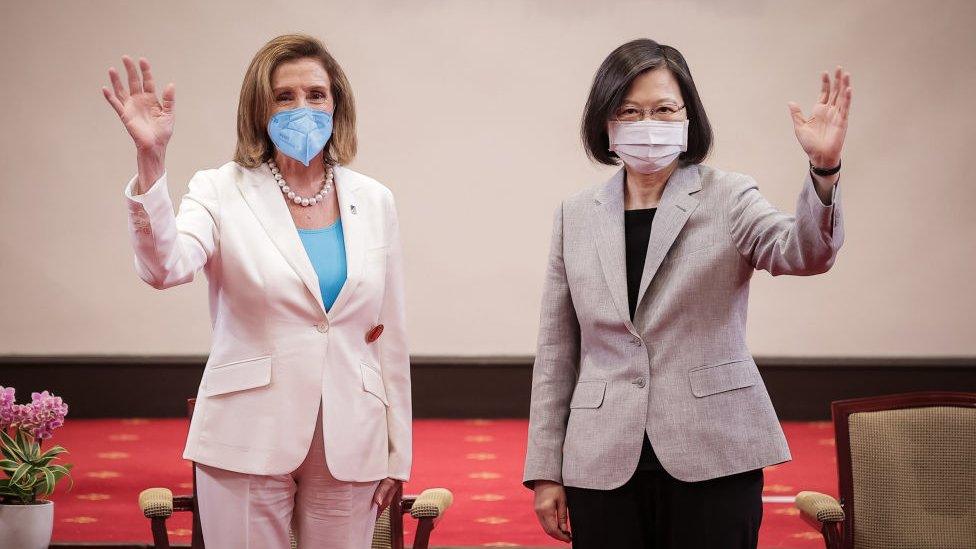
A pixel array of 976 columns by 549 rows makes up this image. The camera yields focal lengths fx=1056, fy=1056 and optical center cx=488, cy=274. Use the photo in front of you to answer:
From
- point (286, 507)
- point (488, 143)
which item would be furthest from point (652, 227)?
point (488, 143)

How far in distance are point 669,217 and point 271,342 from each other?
0.76 meters

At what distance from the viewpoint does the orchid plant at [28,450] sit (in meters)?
2.89

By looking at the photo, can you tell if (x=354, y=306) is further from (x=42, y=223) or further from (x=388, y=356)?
(x=42, y=223)

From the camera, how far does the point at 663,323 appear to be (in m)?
1.84

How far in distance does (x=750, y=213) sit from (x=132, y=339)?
17.7 ft

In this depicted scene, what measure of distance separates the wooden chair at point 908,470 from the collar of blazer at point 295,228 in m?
1.47

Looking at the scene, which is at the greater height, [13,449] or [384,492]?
[384,492]

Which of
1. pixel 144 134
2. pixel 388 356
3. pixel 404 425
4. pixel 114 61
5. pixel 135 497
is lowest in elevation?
pixel 135 497

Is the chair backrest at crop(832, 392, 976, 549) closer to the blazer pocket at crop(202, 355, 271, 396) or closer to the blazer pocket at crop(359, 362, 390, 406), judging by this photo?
the blazer pocket at crop(359, 362, 390, 406)

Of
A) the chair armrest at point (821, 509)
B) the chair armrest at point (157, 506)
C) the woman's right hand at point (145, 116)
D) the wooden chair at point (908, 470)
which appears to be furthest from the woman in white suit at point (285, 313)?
the wooden chair at point (908, 470)

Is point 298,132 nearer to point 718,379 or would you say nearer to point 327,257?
point 327,257

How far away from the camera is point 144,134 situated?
1.75 m

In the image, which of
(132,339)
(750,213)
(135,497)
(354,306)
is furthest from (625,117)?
(132,339)

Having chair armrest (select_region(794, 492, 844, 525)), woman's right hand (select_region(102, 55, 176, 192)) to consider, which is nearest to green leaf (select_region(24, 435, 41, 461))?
woman's right hand (select_region(102, 55, 176, 192))
